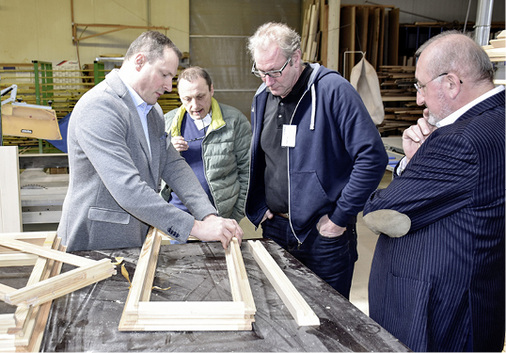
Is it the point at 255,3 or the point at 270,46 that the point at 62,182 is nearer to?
the point at 270,46

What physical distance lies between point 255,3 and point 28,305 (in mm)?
9480

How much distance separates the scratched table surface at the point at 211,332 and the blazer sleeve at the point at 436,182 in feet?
1.25

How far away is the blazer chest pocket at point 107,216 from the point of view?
195 centimetres

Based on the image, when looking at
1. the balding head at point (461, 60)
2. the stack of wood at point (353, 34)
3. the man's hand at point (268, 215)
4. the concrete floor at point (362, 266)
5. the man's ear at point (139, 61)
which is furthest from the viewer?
the stack of wood at point (353, 34)

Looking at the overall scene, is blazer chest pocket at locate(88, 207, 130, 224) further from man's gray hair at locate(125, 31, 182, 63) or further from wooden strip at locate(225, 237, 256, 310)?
man's gray hair at locate(125, 31, 182, 63)

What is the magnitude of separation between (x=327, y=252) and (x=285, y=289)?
87cm

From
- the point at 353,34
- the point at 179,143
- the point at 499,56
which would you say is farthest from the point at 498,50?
the point at 353,34

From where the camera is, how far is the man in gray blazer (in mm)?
1852

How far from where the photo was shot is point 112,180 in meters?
1.83

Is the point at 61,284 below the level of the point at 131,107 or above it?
below

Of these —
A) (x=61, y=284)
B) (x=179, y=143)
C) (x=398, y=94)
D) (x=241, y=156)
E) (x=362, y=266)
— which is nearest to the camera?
(x=61, y=284)

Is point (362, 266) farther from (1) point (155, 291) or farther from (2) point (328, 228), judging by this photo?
(1) point (155, 291)

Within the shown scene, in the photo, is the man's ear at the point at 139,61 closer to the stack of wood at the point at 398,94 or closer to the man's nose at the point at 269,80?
the man's nose at the point at 269,80

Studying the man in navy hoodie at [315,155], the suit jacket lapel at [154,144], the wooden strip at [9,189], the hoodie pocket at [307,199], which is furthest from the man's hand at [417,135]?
the wooden strip at [9,189]
